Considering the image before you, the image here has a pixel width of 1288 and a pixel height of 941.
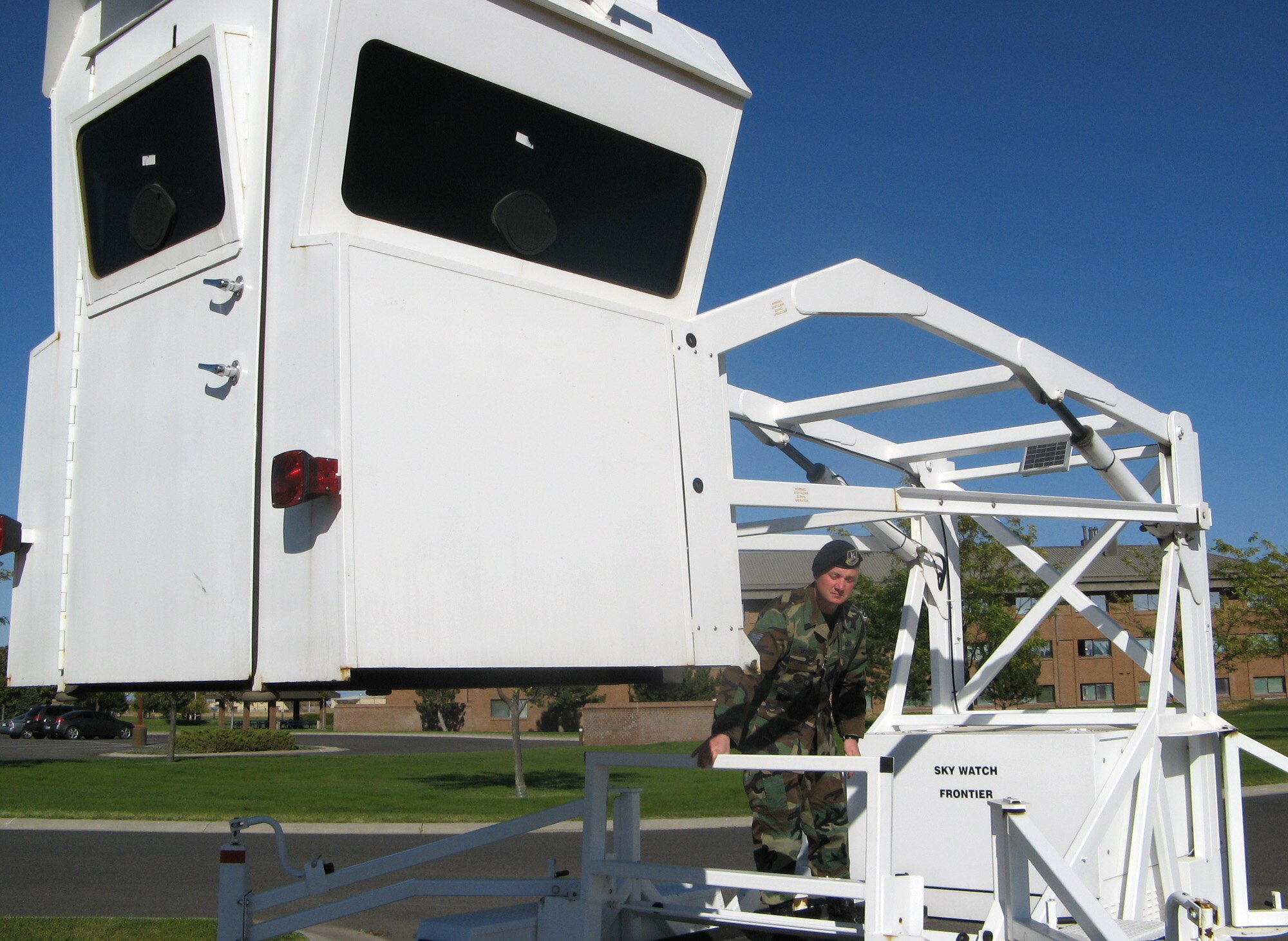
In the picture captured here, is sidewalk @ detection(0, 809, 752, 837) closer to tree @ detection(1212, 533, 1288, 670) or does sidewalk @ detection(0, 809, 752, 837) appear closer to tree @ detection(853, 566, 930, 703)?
tree @ detection(853, 566, 930, 703)

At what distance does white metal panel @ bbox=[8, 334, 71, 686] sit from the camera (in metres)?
3.99

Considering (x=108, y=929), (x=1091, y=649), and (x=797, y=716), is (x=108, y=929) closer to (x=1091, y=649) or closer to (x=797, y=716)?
(x=797, y=716)

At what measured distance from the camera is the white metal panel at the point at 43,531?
3.99 meters

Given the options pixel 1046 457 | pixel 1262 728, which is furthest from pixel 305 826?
pixel 1262 728

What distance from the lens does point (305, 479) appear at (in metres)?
→ 3.11

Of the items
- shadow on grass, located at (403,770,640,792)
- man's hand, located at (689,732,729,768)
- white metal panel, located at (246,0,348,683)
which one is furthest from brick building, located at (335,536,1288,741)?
white metal panel, located at (246,0,348,683)

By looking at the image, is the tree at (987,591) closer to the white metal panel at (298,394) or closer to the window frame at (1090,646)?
the white metal panel at (298,394)

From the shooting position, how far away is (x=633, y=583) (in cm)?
372

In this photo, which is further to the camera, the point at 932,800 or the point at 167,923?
the point at 167,923

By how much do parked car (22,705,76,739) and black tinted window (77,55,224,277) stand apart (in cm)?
Answer: 4745

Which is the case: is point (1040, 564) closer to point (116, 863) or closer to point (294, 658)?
point (294, 658)

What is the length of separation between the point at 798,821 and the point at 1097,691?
57.6 meters

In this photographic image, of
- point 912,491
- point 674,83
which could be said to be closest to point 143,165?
point 674,83

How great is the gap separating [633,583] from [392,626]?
87 centimetres
